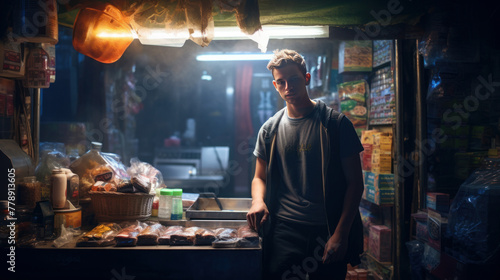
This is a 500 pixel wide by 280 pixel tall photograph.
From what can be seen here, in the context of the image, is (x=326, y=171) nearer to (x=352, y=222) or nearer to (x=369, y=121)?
(x=352, y=222)

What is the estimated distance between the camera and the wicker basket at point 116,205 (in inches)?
93.4

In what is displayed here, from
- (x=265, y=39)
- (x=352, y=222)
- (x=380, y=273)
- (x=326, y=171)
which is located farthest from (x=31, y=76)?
(x=380, y=273)

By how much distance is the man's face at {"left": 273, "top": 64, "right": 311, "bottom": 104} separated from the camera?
7.29 feet

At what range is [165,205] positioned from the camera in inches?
101

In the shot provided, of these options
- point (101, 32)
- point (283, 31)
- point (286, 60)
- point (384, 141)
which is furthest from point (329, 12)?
point (101, 32)

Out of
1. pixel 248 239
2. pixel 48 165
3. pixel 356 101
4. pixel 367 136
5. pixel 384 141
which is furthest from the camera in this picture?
pixel 356 101

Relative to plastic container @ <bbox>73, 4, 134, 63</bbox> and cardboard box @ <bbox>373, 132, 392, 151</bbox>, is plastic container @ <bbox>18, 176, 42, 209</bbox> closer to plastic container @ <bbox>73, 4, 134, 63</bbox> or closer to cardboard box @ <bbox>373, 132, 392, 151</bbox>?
plastic container @ <bbox>73, 4, 134, 63</bbox>

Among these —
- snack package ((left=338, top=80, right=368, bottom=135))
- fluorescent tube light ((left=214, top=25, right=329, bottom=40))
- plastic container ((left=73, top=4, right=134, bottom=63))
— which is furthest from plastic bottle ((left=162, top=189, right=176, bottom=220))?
snack package ((left=338, top=80, right=368, bottom=135))

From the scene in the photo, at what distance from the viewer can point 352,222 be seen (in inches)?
82.2

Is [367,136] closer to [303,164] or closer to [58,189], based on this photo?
[303,164]

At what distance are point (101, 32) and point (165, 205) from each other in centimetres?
139

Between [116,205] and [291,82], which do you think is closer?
[291,82]

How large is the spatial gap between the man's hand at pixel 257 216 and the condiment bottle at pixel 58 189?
1341 millimetres

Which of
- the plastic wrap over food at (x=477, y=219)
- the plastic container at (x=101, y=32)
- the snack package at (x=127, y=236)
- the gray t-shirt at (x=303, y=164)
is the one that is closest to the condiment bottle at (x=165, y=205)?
the snack package at (x=127, y=236)
